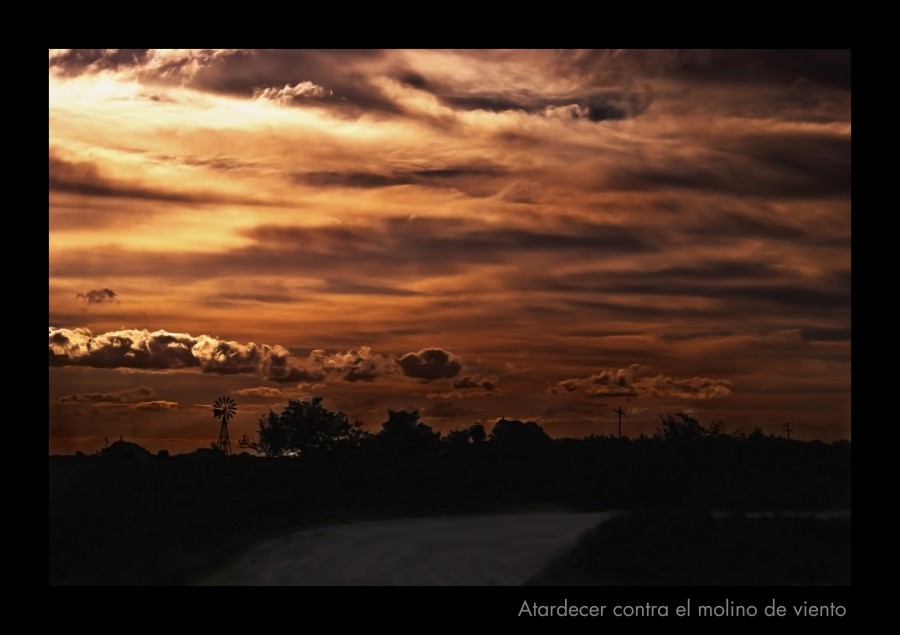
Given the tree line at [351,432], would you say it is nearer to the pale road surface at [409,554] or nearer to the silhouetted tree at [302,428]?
the silhouetted tree at [302,428]

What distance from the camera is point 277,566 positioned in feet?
95.7

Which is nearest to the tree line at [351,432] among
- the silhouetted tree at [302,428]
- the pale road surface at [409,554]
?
the silhouetted tree at [302,428]

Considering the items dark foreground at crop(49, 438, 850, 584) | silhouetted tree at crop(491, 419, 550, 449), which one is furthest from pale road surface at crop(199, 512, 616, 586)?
silhouetted tree at crop(491, 419, 550, 449)

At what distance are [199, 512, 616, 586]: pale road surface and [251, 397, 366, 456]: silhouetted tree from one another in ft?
126

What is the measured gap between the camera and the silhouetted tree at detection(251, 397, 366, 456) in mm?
75650

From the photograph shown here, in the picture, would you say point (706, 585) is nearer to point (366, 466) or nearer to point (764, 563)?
point (764, 563)

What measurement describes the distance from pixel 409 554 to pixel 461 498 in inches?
529

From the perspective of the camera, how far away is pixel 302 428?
255 feet

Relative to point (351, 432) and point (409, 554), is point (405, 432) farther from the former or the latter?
point (409, 554)

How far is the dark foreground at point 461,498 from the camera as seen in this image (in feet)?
95.0

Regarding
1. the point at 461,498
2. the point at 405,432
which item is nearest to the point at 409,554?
the point at 461,498

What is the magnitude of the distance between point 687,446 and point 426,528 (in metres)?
25.7

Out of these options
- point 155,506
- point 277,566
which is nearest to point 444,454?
point 155,506

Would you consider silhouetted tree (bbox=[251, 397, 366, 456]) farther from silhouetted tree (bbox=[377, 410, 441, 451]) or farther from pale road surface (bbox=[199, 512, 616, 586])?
pale road surface (bbox=[199, 512, 616, 586])
